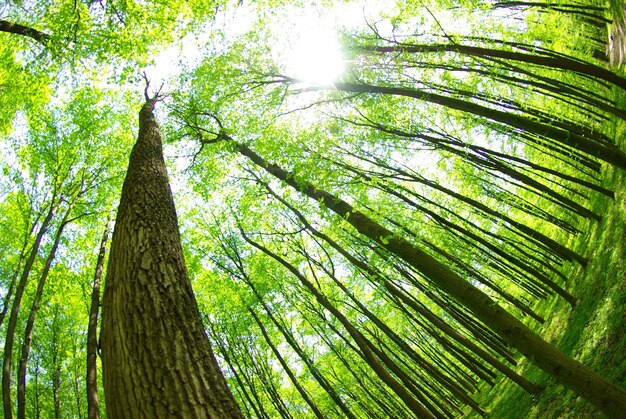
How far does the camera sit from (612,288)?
4664mm

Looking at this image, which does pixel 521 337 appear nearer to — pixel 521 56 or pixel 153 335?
pixel 153 335

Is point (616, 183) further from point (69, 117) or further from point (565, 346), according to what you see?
point (69, 117)

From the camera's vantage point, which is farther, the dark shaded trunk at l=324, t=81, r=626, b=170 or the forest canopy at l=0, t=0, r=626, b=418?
the dark shaded trunk at l=324, t=81, r=626, b=170

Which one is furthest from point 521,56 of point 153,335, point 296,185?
point 153,335

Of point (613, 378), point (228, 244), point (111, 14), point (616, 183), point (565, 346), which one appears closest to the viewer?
point (613, 378)

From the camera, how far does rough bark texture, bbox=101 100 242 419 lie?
1.53 meters

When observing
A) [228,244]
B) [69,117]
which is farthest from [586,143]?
[69,117]

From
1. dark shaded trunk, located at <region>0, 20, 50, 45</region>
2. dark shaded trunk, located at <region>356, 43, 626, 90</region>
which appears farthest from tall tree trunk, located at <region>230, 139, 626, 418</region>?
dark shaded trunk, located at <region>0, 20, 50, 45</region>

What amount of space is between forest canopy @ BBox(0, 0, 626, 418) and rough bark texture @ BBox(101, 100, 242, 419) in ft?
0.03

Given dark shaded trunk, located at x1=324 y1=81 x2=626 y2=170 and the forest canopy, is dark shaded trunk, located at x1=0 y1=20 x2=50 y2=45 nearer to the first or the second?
the forest canopy

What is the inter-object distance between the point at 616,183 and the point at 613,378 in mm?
4134

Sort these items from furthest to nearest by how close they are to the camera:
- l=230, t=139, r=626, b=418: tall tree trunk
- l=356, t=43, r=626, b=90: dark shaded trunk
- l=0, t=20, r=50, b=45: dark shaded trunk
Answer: l=0, t=20, r=50, b=45: dark shaded trunk, l=356, t=43, r=626, b=90: dark shaded trunk, l=230, t=139, r=626, b=418: tall tree trunk

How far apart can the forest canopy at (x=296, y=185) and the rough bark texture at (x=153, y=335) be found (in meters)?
0.01

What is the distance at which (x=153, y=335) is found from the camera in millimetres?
1772
